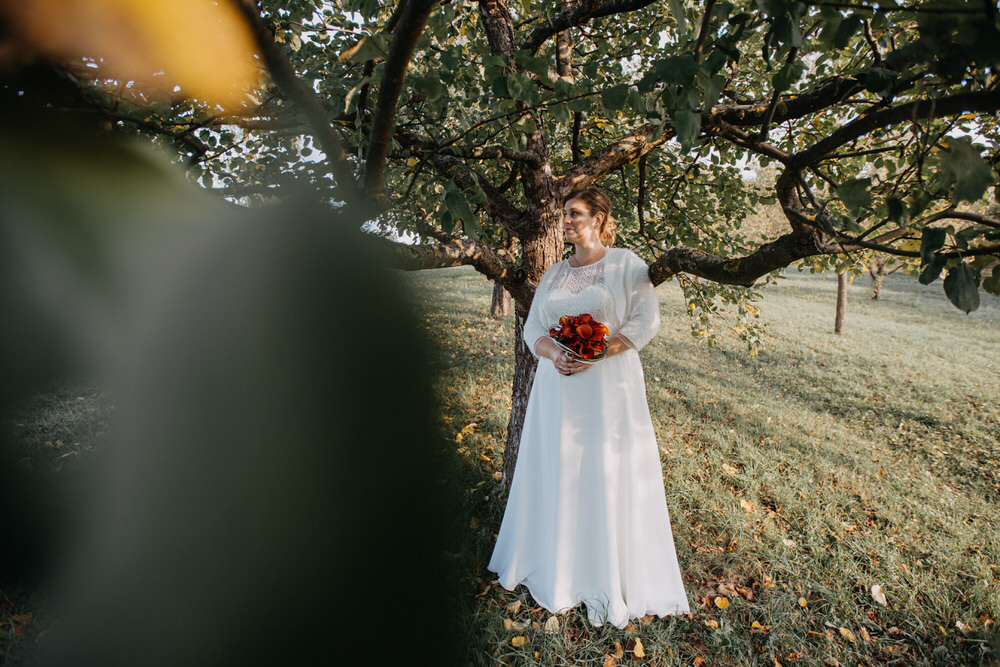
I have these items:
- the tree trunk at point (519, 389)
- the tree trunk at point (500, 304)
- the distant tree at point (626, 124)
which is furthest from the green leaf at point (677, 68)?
the tree trunk at point (500, 304)

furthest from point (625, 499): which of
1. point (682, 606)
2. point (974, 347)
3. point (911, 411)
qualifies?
point (974, 347)

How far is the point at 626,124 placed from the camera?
5211mm

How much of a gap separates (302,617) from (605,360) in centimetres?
231

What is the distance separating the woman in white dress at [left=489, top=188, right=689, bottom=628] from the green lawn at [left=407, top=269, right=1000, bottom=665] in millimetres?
177

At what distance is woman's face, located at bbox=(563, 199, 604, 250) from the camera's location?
2.91 metres

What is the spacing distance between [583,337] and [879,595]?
2.60 m

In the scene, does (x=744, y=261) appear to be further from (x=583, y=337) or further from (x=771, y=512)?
(x=771, y=512)

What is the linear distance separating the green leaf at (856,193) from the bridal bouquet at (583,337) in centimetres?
150

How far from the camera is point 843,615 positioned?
2996 mm

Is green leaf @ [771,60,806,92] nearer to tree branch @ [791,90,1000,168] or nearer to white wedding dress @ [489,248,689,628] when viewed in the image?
tree branch @ [791,90,1000,168]

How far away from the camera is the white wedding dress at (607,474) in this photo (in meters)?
2.81

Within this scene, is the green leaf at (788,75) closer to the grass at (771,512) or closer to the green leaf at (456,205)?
the green leaf at (456,205)

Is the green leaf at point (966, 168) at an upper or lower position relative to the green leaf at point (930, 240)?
upper

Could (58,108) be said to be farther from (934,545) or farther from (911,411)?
(911,411)
